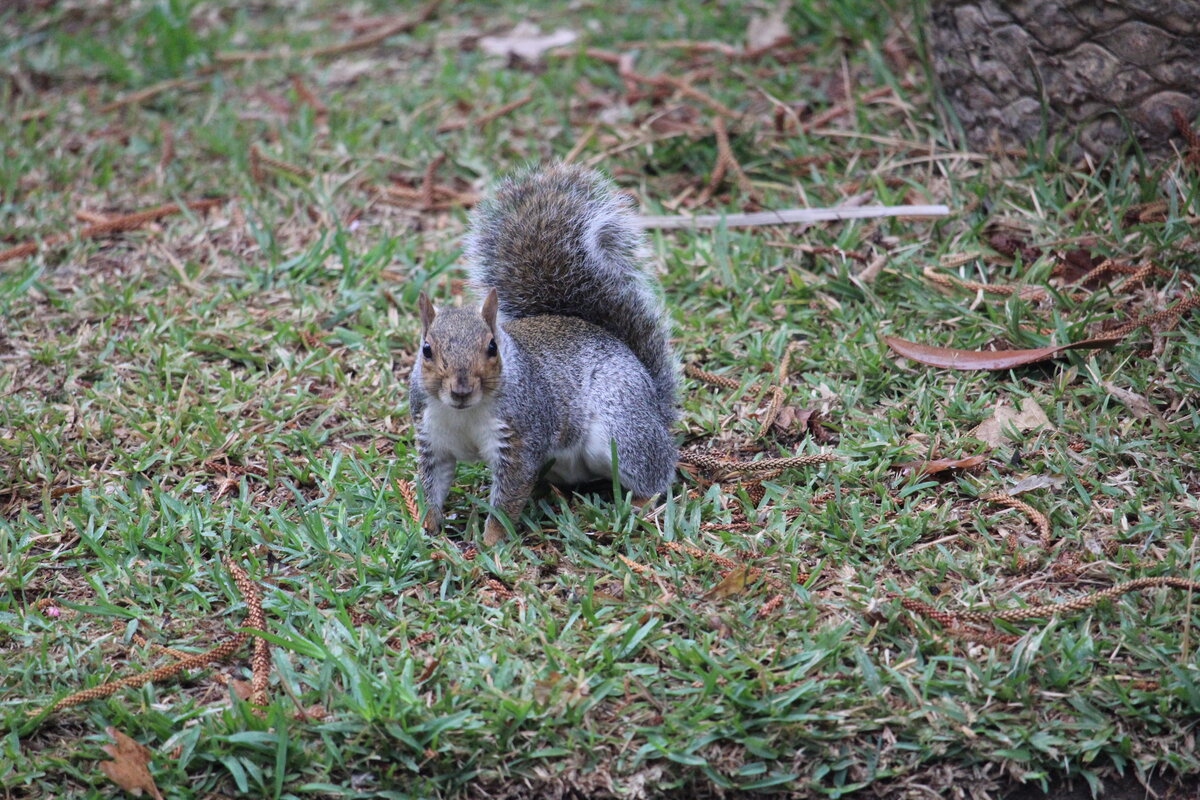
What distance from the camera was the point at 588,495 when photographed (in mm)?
3078

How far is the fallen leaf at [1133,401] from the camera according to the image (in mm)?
3148

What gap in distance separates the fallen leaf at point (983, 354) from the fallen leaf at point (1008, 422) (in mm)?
168

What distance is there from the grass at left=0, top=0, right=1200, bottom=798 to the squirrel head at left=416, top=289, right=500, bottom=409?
1.41 feet

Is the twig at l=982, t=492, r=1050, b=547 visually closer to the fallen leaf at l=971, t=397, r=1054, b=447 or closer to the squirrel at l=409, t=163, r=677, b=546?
the fallen leaf at l=971, t=397, r=1054, b=447

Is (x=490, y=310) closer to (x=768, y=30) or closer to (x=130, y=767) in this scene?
(x=130, y=767)

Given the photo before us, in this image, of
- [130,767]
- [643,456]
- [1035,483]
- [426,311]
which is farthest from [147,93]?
[1035,483]

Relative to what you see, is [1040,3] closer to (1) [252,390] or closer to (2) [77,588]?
(1) [252,390]

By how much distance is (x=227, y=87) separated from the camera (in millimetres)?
5402

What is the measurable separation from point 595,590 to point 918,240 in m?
1.98

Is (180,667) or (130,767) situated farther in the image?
(180,667)

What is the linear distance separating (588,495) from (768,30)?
9.94 feet

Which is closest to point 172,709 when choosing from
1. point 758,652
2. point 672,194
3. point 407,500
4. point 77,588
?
point 77,588

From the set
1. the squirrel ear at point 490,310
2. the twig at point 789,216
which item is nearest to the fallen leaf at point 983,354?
the twig at point 789,216

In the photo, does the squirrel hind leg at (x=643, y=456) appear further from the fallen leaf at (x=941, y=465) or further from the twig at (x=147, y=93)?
the twig at (x=147, y=93)
